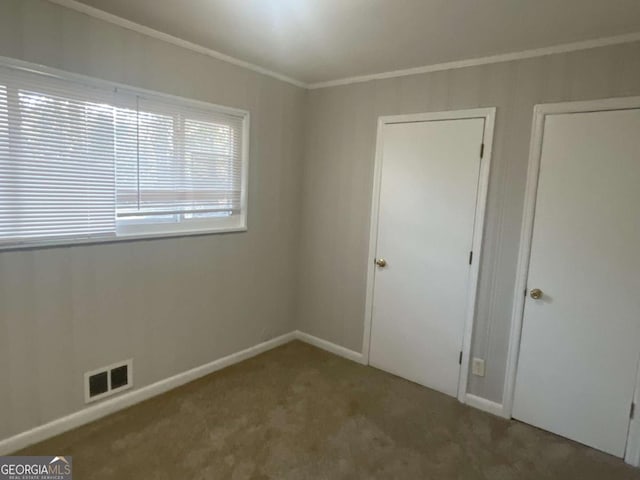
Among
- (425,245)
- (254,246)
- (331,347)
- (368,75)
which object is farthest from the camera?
(331,347)

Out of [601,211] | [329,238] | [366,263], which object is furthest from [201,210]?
[601,211]

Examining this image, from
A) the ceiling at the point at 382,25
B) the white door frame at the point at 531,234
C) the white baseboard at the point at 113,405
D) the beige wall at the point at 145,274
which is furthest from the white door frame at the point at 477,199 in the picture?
the white baseboard at the point at 113,405

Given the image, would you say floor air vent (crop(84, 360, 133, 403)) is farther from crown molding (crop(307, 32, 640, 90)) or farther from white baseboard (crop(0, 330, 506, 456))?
crown molding (crop(307, 32, 640, 90))

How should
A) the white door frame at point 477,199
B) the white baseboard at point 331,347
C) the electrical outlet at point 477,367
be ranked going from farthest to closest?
the white baseboard at point 331,347 → the electrical outlet at point 477,367 → the white door frame at point 477,199

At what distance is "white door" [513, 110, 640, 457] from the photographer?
220 cm

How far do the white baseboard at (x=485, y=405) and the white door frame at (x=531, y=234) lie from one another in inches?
1.3

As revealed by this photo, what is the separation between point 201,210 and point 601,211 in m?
2.53

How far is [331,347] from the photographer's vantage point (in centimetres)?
357

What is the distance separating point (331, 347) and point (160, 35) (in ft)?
8.96

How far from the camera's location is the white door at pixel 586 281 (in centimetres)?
220

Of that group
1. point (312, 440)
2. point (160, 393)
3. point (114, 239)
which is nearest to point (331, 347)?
point (312, 440)

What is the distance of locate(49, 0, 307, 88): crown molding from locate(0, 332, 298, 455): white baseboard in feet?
7.35

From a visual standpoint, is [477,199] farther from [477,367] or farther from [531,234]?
[477,367]

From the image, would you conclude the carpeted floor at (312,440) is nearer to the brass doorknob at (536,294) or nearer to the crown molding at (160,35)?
the brass doorknob at (536,294)
